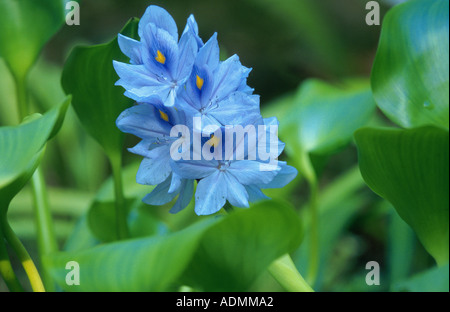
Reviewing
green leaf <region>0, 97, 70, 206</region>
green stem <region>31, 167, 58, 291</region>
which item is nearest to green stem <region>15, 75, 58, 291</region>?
green stem <region>31, 167, 58, 291</region>

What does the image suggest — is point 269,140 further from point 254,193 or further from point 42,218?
point 42,218

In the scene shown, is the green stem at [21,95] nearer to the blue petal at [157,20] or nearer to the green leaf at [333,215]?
the blue petal at [157,20]

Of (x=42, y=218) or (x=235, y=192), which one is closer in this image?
(x=235, y=192)

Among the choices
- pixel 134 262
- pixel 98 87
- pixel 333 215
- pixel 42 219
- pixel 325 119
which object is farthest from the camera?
pixel 333 215

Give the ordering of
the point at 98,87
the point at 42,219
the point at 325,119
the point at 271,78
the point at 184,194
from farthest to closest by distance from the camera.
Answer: the point at 271,78, the point at 325,119, the point at 42,219, the point at 98,87, the point at 184,194

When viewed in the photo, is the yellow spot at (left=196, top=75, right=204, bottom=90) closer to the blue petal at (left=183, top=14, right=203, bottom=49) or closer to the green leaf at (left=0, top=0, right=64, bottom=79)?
the blue petal at (left=183, top=14, right=203, bottom=49)

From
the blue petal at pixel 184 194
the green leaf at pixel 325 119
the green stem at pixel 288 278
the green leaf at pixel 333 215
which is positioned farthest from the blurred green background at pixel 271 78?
the blue petal at pixel 184 194

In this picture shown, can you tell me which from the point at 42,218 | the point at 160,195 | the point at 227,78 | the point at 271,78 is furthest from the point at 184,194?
the point at 271,78
